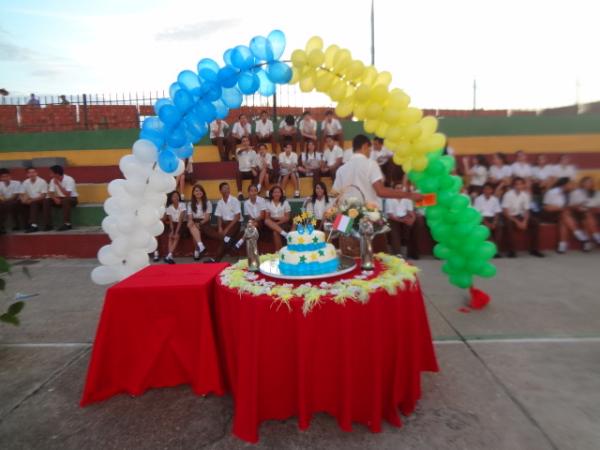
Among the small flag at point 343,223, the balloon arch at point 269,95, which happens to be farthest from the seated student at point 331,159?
the small flag at point 343,223

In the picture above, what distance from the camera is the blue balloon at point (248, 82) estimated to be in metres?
3.96

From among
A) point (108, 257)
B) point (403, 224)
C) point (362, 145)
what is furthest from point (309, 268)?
point (403, 224)

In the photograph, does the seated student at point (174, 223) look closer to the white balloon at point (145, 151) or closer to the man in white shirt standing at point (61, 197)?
the man in white shirt standing at point (61, 197)

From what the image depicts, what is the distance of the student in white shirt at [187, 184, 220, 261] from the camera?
712cm

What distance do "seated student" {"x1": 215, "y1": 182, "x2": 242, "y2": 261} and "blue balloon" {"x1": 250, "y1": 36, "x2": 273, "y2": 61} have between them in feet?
11.6

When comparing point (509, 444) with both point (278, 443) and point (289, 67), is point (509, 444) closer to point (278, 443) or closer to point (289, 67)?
point (278, 443)

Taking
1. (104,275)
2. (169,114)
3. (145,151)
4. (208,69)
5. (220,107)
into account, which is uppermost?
(208,69)

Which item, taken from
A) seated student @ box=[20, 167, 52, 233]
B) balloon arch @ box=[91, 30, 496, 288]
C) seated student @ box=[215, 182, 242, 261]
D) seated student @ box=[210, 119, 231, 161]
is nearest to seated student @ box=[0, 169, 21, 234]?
seated student @ box=[20, 167, 52, 233]

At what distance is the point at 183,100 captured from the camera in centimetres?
403

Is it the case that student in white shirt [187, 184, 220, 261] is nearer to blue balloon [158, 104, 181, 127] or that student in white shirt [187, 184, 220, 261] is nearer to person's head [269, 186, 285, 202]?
person's head [269, 186, 285, 202]

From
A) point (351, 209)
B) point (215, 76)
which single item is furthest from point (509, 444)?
point (215, 76)

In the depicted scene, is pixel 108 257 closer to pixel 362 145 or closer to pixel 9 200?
pixel 362 145

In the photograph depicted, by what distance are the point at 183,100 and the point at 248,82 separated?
2.20 feet

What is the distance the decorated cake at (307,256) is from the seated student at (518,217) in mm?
5168
